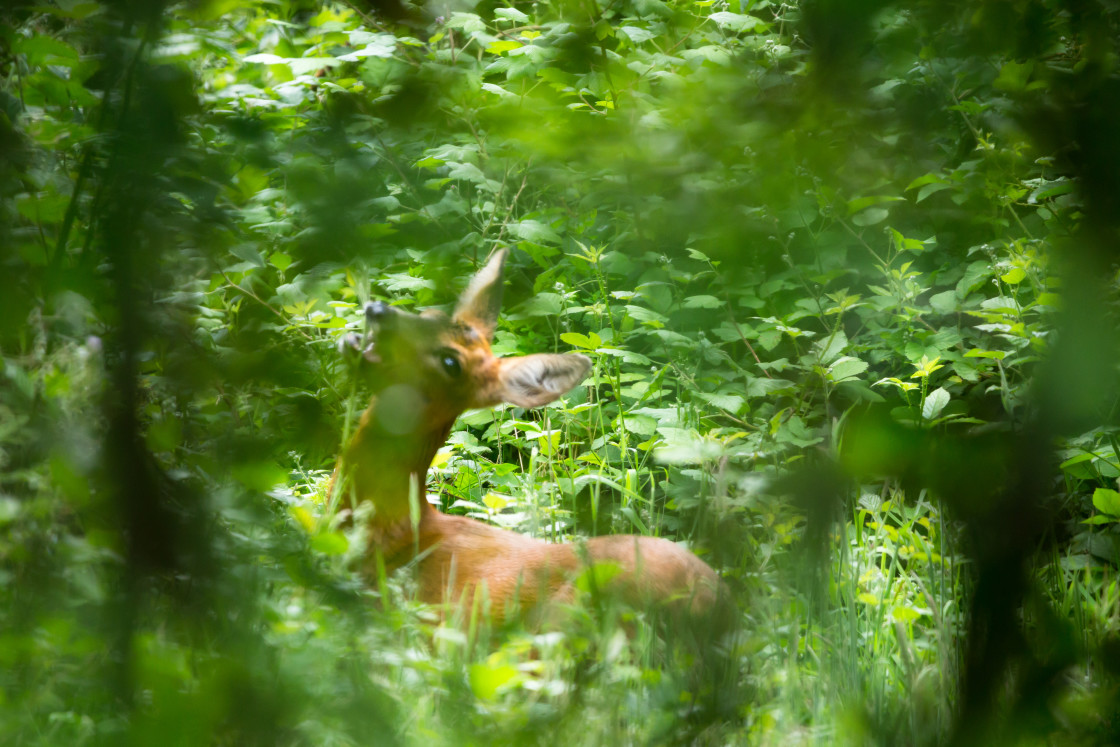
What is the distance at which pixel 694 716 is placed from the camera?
1089 mm

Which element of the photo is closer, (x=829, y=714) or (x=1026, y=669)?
(x=1026, y=669)

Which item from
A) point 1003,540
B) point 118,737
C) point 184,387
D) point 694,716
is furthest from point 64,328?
point 1003,540

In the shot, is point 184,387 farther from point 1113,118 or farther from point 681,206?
point 1113,118

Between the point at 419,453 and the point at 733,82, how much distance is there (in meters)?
2.07

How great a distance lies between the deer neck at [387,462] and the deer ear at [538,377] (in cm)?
22

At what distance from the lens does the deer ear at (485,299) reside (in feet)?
8.65

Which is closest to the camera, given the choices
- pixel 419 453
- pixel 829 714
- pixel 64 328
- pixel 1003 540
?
pixel 1003 540

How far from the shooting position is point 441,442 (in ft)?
9.36

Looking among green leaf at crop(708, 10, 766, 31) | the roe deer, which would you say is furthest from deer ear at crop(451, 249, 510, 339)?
green leaf at crop(708, 10, 766, 31)

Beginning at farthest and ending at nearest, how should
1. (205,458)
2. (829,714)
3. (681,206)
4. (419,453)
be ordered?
(419,453), (829,714), (205,458), (681,206)

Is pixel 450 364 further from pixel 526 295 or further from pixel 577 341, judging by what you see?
pixel 526 295

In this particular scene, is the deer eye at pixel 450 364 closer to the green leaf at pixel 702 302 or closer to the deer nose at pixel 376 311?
the deer nose at pixel 376 311

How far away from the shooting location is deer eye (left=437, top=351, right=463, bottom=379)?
2555 mm

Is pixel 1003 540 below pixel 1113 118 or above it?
below
